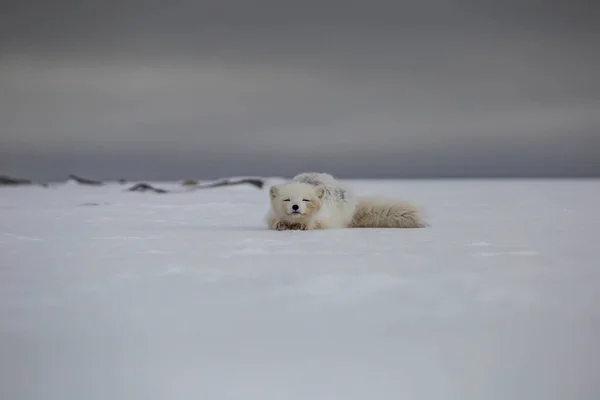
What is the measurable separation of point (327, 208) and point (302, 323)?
3359 mm

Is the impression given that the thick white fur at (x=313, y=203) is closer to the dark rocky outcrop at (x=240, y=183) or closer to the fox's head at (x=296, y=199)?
the fox's head at (x=296, y=199)

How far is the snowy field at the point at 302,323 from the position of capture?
1.56 meters

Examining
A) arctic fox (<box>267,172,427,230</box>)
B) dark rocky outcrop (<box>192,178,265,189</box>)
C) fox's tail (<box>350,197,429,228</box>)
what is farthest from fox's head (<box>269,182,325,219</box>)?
dark rocky outcrop (<box>192,178,265,189</box>)

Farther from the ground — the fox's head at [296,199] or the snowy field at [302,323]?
the fox's head at [296,199]

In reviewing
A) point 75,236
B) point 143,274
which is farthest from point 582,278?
point 75,236

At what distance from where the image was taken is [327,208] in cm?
536

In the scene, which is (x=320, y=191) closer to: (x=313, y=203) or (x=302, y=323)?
(x=313, y=203)

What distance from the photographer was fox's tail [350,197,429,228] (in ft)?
18.1

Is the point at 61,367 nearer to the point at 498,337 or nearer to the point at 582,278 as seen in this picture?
the point at 498,337

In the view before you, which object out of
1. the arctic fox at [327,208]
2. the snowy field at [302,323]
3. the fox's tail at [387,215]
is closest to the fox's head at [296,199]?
the arctic fox at [327,208]

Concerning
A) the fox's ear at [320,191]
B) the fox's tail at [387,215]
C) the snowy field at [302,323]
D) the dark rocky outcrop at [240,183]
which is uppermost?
the dark rocky outcrop at [240,183]

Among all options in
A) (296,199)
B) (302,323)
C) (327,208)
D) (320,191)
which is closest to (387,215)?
(327,208)

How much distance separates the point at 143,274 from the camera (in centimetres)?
298

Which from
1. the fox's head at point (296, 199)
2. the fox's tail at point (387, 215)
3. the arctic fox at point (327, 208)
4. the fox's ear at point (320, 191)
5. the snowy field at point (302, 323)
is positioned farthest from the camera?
the fox's tail at point (387, 215)
